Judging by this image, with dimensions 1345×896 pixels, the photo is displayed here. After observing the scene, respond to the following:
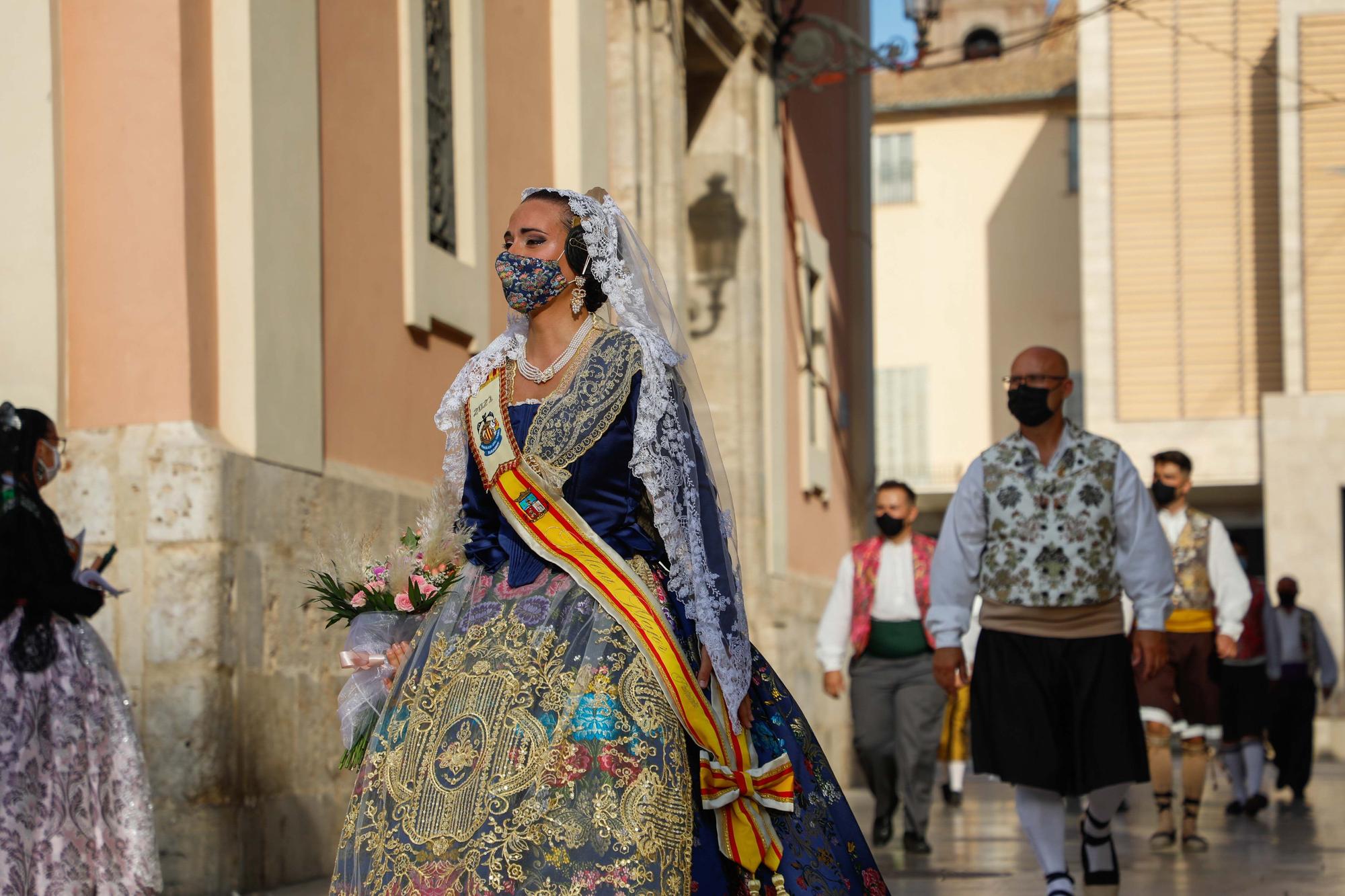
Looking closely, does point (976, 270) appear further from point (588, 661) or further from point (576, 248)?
point (588, 661)

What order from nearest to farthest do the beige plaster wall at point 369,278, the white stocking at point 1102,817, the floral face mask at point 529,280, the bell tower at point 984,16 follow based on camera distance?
the floral face mask at point 529,280
the white stocking at point 1102,817
the beige plaster wall at point 369,278
the bell tower at point 984,16

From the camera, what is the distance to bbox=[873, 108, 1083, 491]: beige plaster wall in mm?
40781

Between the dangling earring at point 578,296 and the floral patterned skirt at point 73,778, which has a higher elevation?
the dangling earring at point 578,296

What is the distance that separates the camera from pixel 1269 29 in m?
35.4

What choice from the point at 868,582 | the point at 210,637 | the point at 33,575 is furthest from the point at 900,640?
the point at 33,575

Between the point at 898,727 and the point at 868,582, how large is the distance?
0.86 meters

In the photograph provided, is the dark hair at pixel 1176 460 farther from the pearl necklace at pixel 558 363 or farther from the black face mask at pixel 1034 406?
the pearl necklace at pixel 558 363

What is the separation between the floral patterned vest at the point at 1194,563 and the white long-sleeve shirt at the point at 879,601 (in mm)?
1493

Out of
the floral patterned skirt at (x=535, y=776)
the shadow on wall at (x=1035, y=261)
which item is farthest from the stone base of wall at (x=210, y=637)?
the shadow on wall at (x=1035, y=261)

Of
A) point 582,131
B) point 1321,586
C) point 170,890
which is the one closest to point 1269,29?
point 1321,586

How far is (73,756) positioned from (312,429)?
7.35 feet

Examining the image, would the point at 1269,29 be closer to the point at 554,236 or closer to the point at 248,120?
the point at 248,120

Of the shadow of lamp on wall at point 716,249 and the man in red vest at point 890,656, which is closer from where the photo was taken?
the man in red vest at point 890,656

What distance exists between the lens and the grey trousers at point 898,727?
36.5 ft
